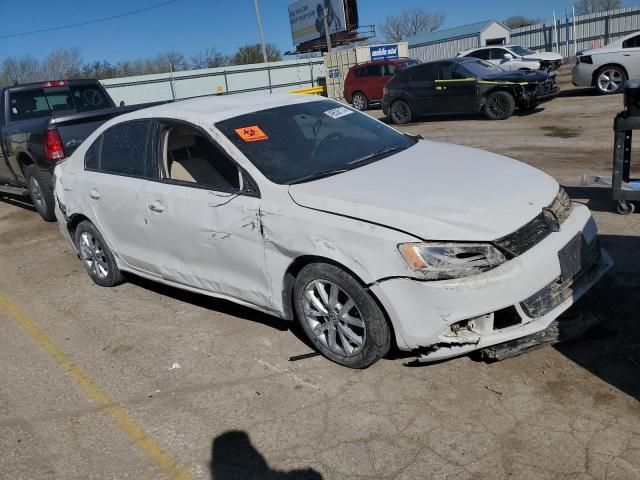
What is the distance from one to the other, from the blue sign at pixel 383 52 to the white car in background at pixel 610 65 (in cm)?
1552

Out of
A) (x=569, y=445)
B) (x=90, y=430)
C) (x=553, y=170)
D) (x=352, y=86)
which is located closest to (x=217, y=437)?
(x=90, y=430)

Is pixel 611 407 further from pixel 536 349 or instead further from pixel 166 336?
pixel 166 336

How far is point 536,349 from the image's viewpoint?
3.43 m

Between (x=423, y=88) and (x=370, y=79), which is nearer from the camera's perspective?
(x=423, y=88)

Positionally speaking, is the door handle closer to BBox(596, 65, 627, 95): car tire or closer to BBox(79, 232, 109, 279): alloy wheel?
BBox(79, 232, 109, 279): alloy wheel

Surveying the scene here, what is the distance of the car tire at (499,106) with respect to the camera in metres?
13.6

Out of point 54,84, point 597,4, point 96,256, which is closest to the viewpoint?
point 96,256

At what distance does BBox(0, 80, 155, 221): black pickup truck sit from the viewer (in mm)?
7266

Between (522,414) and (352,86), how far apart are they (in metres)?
19.4

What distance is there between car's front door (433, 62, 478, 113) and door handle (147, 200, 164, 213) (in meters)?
11.3

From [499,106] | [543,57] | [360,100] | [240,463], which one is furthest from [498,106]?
[240,463]

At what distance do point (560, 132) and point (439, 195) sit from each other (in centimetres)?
927

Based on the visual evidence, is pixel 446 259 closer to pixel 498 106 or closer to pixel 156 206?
pixel 156 206

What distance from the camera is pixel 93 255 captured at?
216 inches
